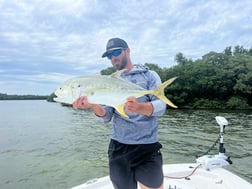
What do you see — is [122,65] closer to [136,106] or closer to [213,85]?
[136,106]

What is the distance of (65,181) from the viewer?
7168 mm

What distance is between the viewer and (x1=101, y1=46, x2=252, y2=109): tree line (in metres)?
36.2

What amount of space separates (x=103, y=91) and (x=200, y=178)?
2.58 m

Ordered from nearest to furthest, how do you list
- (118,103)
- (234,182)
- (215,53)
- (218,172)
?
1. (118,103)
2. (234,182)
3. (218,172)
4. (215,53)

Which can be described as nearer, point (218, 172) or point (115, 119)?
point (115, 119)

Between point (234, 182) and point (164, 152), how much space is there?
20.2ft

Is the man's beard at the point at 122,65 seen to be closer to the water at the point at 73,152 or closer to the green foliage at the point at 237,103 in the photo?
the water at the point at 73,152

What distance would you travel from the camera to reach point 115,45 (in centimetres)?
247

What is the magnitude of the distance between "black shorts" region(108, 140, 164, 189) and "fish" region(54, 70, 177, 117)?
50 centimetres

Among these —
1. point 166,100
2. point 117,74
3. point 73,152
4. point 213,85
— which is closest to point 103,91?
point 117,74

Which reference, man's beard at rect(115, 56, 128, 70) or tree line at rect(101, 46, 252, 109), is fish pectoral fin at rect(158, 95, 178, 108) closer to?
man's beard at rect(115, 56, 128, 70)

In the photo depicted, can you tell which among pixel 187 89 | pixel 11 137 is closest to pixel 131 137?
pixel 11 137

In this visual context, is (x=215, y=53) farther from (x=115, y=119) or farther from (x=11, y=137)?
(x=115, y=119)

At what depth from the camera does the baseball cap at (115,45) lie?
97.1 inches
